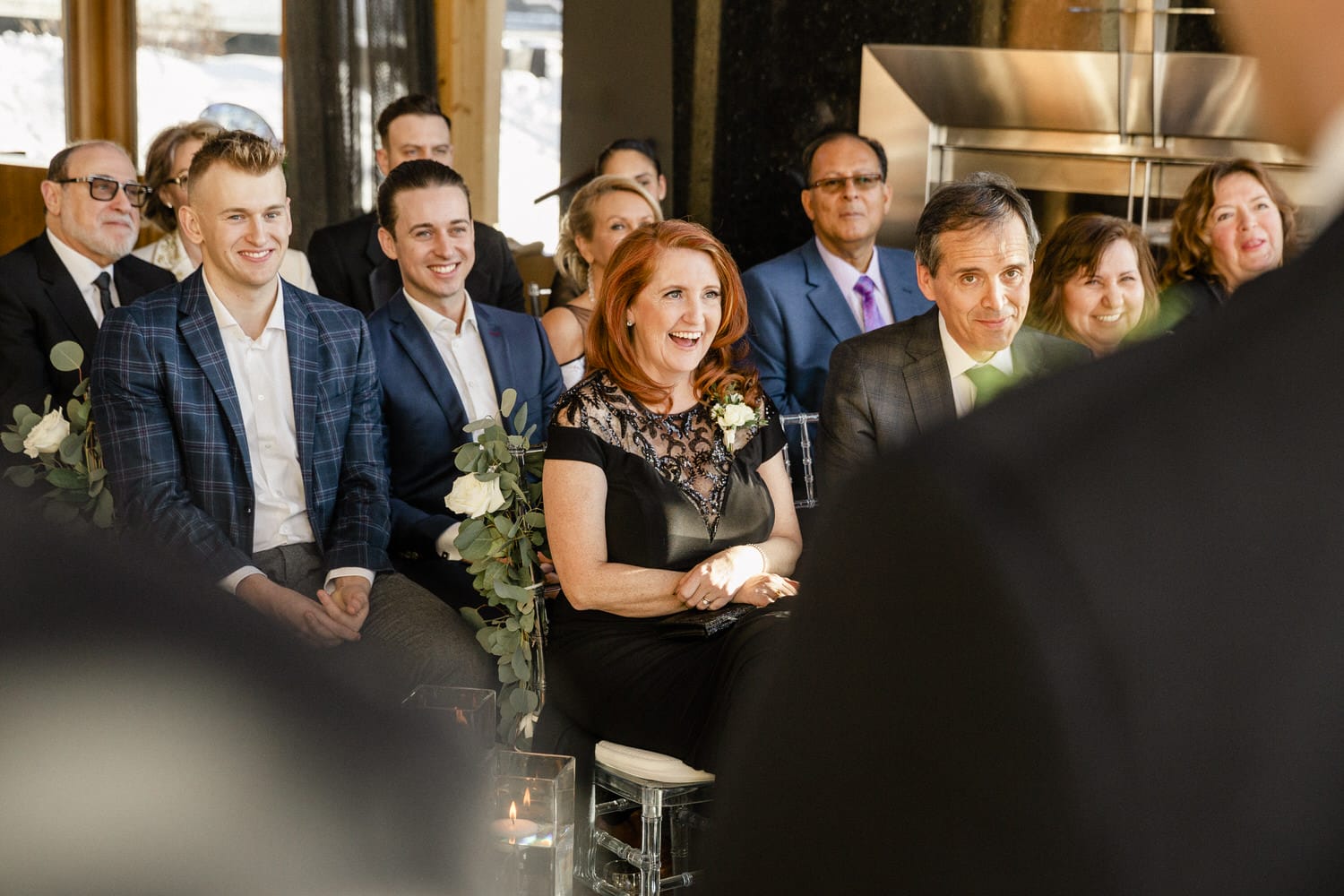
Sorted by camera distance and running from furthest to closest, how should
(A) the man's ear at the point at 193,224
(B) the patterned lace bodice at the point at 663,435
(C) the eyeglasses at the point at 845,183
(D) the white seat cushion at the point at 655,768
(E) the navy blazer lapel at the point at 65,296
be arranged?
(C) the eyeglasses at the point at 845,183 < (E) the navy blazer lapel at the point at 65,296 < (A) the man's ear at the point at 193,224 < (B) the patterned lace bodice at the point at 663,435 < (D) the white seat cushion at the point at 655,768

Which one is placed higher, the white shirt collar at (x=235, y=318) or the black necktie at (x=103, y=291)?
the black necktie at (x=103, y=291)

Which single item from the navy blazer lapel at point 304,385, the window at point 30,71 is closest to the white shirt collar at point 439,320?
the navy blazer lapel at point 304,385

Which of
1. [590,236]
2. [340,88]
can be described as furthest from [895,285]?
[340,88]

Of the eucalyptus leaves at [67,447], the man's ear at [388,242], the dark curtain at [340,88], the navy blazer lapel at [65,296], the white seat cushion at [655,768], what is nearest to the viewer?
the white seat cushion at [655,768]

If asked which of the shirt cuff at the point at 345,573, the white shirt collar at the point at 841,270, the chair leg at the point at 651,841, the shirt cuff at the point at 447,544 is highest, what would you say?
the white shirt collar at the point at 841,270

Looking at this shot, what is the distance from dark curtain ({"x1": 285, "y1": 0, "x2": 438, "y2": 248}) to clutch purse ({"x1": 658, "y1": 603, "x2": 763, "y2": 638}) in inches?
212

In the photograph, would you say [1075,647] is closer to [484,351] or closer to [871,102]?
[484,351]

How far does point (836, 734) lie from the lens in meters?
0.34

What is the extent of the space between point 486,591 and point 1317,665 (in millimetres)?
2786

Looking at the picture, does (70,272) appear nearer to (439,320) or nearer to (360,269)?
(360,269)

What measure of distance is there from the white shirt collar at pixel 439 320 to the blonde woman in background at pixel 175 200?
37.8 inches

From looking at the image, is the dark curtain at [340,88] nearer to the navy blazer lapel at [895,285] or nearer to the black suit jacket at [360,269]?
the black suit jacket at [360,269]

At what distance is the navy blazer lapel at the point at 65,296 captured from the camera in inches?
165

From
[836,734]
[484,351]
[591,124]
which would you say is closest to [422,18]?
[591,124]
